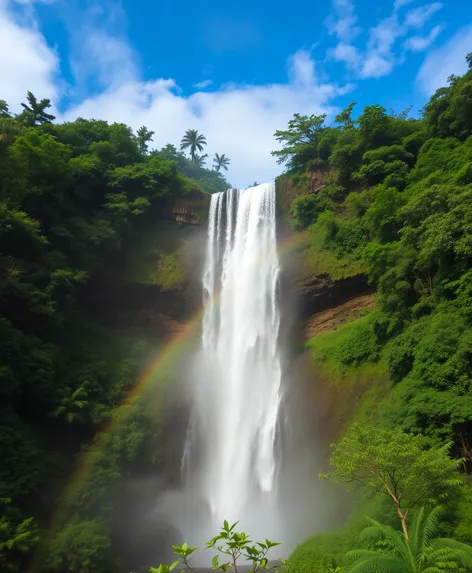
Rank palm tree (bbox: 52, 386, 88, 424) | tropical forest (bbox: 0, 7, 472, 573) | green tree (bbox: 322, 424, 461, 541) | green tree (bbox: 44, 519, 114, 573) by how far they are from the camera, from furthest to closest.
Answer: palm tree (bbox: 52, 386, 88, 424) → green tree (bbox: 44, 519, 114, 573) → tropical forest (bbox: 0, 7, 472, 573) → green tree (bbox: 322, 424, 461, 541)

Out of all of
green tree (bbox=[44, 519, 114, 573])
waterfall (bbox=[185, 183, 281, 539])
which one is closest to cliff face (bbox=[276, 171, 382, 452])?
waterfall (bbox=[185, 183, 281, 539])

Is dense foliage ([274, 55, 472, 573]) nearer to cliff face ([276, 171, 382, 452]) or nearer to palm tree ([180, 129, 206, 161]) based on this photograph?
cliff face ([276, 171, 382, 452])

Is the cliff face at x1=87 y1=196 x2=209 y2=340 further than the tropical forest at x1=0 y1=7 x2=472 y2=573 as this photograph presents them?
Yes

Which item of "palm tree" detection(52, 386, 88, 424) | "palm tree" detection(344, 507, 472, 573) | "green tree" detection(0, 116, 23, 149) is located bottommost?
"palm tree" detection(52, 386, 88, 424)

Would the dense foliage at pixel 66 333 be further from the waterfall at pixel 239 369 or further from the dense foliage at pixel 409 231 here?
the dense foliage at pixel 409 231

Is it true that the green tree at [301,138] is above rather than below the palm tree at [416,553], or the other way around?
above

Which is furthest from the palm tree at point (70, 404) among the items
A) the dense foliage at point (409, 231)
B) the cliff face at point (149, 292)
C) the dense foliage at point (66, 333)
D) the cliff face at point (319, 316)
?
the dense foliage at point (409, 231)

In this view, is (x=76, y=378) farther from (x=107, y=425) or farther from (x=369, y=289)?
(x=369, y=289)

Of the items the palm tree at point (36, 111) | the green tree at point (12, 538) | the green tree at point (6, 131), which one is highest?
the palm tree at point (36, 111)

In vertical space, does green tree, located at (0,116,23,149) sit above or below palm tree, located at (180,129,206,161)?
below
